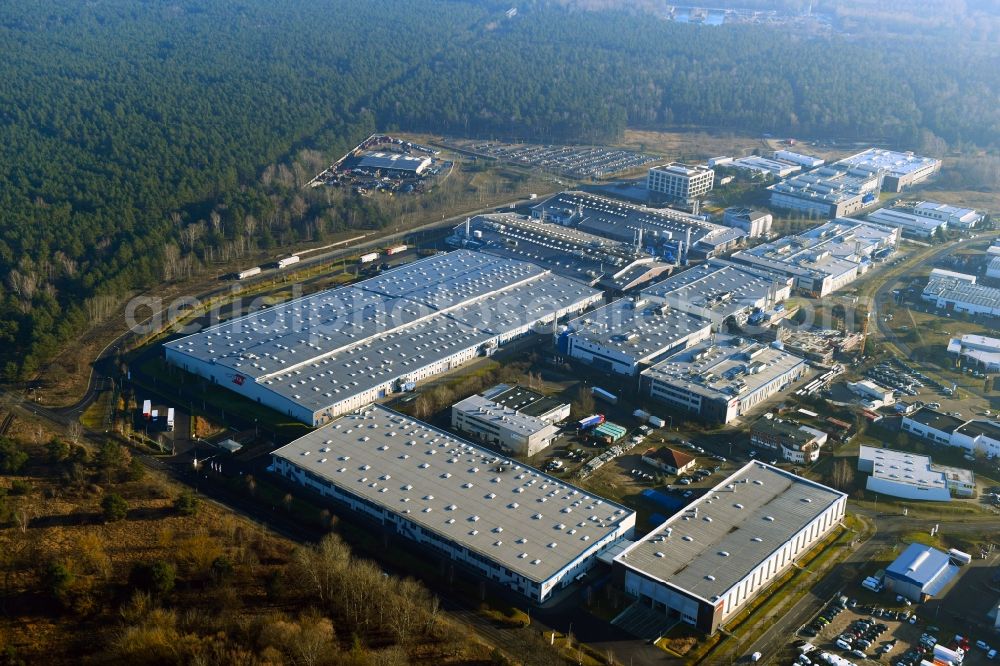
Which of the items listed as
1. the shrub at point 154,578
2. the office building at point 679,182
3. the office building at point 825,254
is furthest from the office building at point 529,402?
the office building at point 679,182

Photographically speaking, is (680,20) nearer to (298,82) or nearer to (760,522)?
(298,82)

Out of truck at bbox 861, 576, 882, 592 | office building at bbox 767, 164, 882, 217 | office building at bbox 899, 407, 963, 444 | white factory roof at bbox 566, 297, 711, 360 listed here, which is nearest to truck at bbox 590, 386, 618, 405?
white factory roof at bbox 566, 297, 711, 360

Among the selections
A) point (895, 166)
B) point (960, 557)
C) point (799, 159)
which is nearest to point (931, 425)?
point (960, 557)

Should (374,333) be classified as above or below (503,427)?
above

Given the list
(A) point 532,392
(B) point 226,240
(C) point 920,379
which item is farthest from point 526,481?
(B) point 226,240

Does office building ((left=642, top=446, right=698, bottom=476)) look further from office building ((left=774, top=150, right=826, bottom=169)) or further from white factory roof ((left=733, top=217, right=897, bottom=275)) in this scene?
office building ((left=774, top=150, right=826, bottom=169))

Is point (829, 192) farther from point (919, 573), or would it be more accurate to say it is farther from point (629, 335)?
point (919, 573)

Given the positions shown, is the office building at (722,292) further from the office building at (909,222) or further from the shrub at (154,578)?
the shrub at (154,578)
